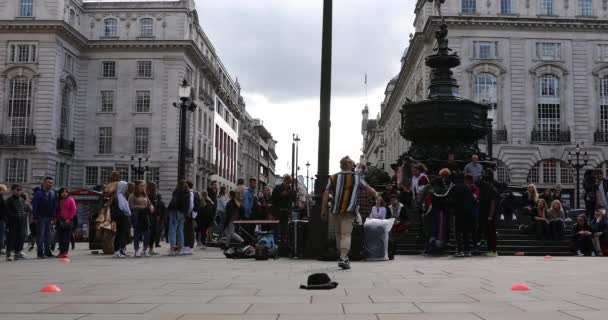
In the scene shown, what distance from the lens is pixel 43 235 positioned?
1397cm

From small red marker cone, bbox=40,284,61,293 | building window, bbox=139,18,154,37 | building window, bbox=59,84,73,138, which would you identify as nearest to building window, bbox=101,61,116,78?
building window, bbox=59,84,73,138

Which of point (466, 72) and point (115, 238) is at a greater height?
point (466, 72)

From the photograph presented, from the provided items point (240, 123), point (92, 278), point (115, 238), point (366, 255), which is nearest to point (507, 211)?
point (366, 255)

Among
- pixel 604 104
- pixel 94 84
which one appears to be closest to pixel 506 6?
pixel 604 104

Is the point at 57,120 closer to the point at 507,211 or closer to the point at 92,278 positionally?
the point at 507,211

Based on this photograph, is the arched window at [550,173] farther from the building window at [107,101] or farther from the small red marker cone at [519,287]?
the small red marker cone at [519,287]

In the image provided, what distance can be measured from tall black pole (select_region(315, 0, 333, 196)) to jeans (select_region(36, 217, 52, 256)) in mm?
6230

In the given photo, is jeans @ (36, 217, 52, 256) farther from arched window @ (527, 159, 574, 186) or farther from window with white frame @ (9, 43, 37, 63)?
arched window @ (527, 159, 574, 186)

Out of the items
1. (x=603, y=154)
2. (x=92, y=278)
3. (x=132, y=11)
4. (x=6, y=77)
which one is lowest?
(x=92, y=278)

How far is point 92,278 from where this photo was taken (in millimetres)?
8719

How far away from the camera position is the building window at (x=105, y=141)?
53594 millimetres

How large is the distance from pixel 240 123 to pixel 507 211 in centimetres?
7521

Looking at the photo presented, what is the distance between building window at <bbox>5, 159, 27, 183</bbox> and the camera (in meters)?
48.2

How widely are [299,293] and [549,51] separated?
158ft
